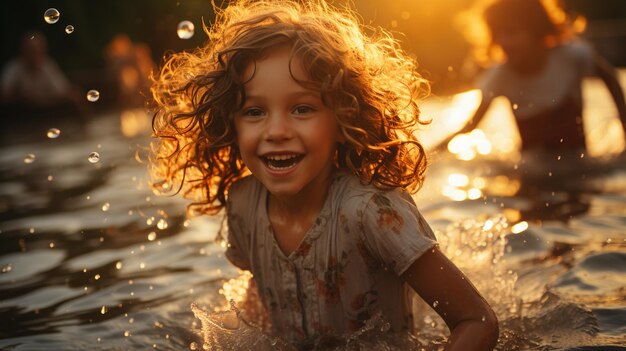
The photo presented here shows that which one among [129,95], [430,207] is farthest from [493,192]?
[129,95]

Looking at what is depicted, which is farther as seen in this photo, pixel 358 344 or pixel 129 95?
pixel 129 95

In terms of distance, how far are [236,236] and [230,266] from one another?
3.97 feet

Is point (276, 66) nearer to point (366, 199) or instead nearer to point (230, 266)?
point (366, 199)

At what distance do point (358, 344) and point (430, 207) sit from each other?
2524 mm

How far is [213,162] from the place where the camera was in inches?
124

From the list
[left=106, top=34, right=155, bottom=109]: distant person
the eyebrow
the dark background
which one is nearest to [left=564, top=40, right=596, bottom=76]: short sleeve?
the eyebrow

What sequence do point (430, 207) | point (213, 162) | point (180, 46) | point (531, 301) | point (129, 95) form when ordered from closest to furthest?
point (213, 162), point (531, 301), point (430, 207), point (129, 95), point (180, 46)

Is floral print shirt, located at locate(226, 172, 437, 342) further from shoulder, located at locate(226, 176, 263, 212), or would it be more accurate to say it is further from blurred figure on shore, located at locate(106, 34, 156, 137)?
blurred figure on shore, located at locate(106, 34, 156, 137)

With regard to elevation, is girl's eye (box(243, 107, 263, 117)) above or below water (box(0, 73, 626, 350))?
above

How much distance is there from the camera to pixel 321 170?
9.11 feet

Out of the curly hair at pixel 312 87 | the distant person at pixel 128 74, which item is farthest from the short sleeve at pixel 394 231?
the distant person at pixel 128 74

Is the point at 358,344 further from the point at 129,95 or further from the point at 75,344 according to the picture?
the point at 129,95

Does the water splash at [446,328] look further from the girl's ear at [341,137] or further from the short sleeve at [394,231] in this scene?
the girl's ear at [341,137]

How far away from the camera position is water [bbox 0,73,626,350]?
319 centimetres
